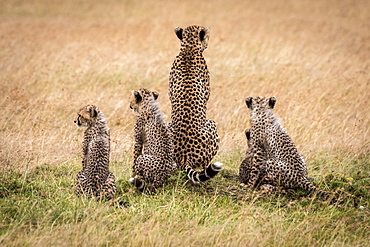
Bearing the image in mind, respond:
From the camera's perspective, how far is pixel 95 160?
16.0ft

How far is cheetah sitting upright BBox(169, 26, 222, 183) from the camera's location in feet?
18.4

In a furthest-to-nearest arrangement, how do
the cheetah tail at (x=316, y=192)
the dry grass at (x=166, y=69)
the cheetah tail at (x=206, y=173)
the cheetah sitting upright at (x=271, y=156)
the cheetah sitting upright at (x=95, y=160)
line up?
the dry grass at (x=166, y=69) < the cheetah sitting upright at (x=271, y=156) < the cheetah tail at (x=316, y=192) < the cheetah sitting upright at (x=95, y=160) < the cheetah tail at (x=206, y=173)

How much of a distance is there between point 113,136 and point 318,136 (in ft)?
9.13

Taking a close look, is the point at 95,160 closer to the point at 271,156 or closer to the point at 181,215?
the point at 181,215

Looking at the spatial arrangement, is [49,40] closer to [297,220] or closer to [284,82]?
[284,82]

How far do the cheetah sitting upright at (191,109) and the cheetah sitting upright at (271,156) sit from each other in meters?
0.51

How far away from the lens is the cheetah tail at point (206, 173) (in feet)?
15.1

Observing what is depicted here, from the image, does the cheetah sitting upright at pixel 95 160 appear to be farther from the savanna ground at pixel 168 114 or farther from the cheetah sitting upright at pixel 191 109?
the cheetah sitting upright at pixel 191 109

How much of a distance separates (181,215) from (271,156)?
4.16 ft

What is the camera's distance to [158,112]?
546 cm

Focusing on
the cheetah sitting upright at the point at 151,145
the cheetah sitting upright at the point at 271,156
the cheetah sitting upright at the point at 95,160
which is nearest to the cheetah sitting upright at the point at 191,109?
the cheetah sitting upright at the point at 151,145

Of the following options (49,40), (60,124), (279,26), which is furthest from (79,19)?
(60,124)

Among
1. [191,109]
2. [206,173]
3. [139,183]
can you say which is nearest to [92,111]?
[139,183]

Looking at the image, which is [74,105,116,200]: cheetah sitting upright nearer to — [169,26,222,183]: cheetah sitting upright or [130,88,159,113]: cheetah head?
[130,88,159,113]: cheetah head
